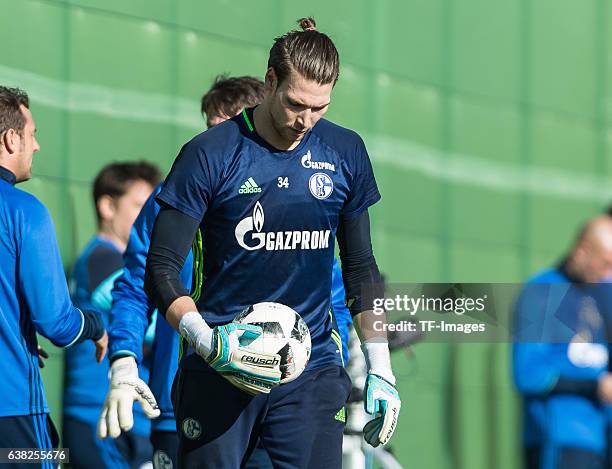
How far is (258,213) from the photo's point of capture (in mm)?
Answer: 3934

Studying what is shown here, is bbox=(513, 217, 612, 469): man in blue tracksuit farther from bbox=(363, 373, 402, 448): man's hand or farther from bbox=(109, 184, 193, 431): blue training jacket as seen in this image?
bbox=(363, 373, 402, 448): man's hand

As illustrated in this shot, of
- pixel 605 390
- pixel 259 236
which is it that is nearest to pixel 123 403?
pixel 259 236

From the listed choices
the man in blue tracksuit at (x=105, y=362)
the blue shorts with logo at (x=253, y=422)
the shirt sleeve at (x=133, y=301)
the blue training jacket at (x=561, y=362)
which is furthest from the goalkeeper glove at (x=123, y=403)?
the blue training jacket at (x=561, y=362)

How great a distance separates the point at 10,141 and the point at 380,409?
4.95ft

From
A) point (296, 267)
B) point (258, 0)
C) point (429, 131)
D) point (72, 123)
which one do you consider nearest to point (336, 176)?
point (296, 267)

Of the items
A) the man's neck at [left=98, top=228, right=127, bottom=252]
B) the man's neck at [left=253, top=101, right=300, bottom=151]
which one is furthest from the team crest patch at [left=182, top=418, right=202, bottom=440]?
the man's neck at [left=98, top=228, right=127, bottom=252]

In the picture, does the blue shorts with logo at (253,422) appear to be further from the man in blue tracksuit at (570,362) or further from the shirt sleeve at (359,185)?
the man in blue tracksuit at (570,362)

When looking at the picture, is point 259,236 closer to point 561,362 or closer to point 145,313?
point 145,313

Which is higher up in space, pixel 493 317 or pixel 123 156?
pixel 123 156

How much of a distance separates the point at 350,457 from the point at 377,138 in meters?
2.29

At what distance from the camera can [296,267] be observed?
157 inches

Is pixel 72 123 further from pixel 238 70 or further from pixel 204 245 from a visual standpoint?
pixel 204 245

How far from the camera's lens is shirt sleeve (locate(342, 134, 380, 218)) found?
4102mm

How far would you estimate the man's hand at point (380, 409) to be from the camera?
4043 millimetres
